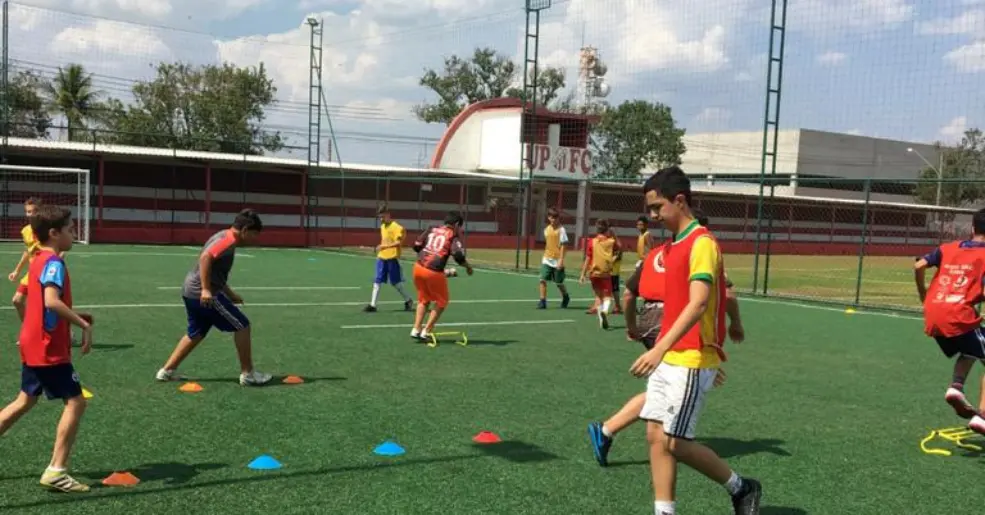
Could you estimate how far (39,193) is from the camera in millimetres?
30672

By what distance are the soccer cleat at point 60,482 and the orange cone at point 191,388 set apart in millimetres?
2671

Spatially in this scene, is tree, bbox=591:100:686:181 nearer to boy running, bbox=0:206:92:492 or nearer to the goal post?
the goal post

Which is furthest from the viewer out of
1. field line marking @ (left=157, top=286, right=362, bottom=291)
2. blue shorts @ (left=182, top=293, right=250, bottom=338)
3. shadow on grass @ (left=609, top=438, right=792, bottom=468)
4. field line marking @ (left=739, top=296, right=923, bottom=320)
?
field line marking @ (left=157, top=286, right=362, bottom=291)

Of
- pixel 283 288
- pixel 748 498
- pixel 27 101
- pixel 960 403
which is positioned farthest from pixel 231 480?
pixel 27 101

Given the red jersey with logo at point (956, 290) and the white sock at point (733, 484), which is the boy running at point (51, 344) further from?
the red jersey with logo at point (956, 290)

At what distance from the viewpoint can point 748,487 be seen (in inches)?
172

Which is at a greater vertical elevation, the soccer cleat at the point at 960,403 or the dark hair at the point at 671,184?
the dark hair at the point at 671,184

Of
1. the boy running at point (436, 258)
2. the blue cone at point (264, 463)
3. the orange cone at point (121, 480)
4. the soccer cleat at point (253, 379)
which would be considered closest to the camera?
the orange cone at point (121, 480)

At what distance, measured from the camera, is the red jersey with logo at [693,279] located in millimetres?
3893

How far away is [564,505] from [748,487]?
107 centimetres

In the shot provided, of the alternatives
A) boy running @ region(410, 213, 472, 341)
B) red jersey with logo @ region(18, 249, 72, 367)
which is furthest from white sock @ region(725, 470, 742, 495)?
boy running @ region(410, 213, 472, 341)

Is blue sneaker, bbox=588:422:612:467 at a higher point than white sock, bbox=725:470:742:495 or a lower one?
lower

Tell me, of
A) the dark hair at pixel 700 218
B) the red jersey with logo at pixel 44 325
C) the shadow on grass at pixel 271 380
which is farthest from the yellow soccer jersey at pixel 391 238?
the red jersey with logo at pixel 44 325

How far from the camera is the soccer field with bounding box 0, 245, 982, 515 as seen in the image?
4.93 meters
